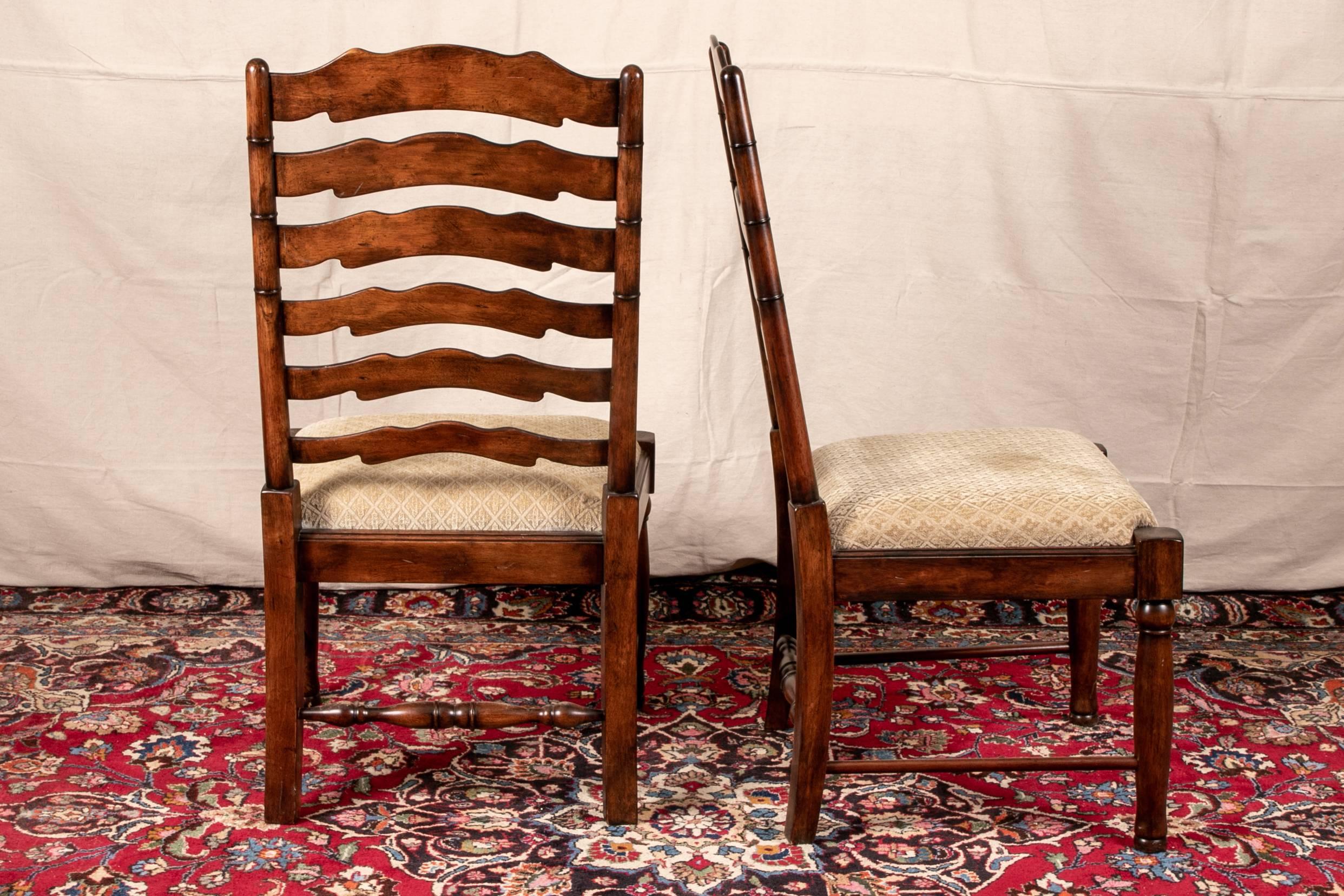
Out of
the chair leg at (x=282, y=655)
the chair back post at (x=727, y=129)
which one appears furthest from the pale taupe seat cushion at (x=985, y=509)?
the chair leg at (x=282, y=655)

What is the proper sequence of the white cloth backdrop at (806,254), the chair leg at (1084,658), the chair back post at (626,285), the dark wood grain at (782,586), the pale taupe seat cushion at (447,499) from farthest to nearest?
the white cloth backdrop at (806,254) < the chair leg at (1084,658) < the dark wood grain at (782,586) < the pale taupe seat cushion at (447,499) < the chair back post at (626,285)

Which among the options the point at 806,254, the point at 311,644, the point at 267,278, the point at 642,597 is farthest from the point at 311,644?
the point at 806,254

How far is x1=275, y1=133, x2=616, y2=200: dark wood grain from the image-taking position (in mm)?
1991

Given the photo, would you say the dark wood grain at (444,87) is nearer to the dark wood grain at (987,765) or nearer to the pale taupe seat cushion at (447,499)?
the pale taupe seat cushion at (447,499)

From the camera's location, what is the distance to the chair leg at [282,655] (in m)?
2.11

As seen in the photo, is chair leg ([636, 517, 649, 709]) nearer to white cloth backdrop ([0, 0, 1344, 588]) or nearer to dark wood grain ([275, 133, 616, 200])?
white cloth backdrop ([0, 0, 1344, 588])

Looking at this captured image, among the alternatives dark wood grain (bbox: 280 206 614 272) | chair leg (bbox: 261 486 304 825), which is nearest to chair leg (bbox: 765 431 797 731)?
dark wood grain (bbox: 280 206 614 272)

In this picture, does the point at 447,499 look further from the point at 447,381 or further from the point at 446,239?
the point at 446,239

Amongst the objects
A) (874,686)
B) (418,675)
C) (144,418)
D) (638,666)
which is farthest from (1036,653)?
(144,418)

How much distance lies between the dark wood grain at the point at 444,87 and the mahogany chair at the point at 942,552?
23 cm

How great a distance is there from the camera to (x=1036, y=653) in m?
2.55

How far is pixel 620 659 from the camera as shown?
2205 millimetres

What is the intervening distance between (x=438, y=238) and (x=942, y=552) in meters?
0.92

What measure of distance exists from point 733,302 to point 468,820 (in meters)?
1.51
